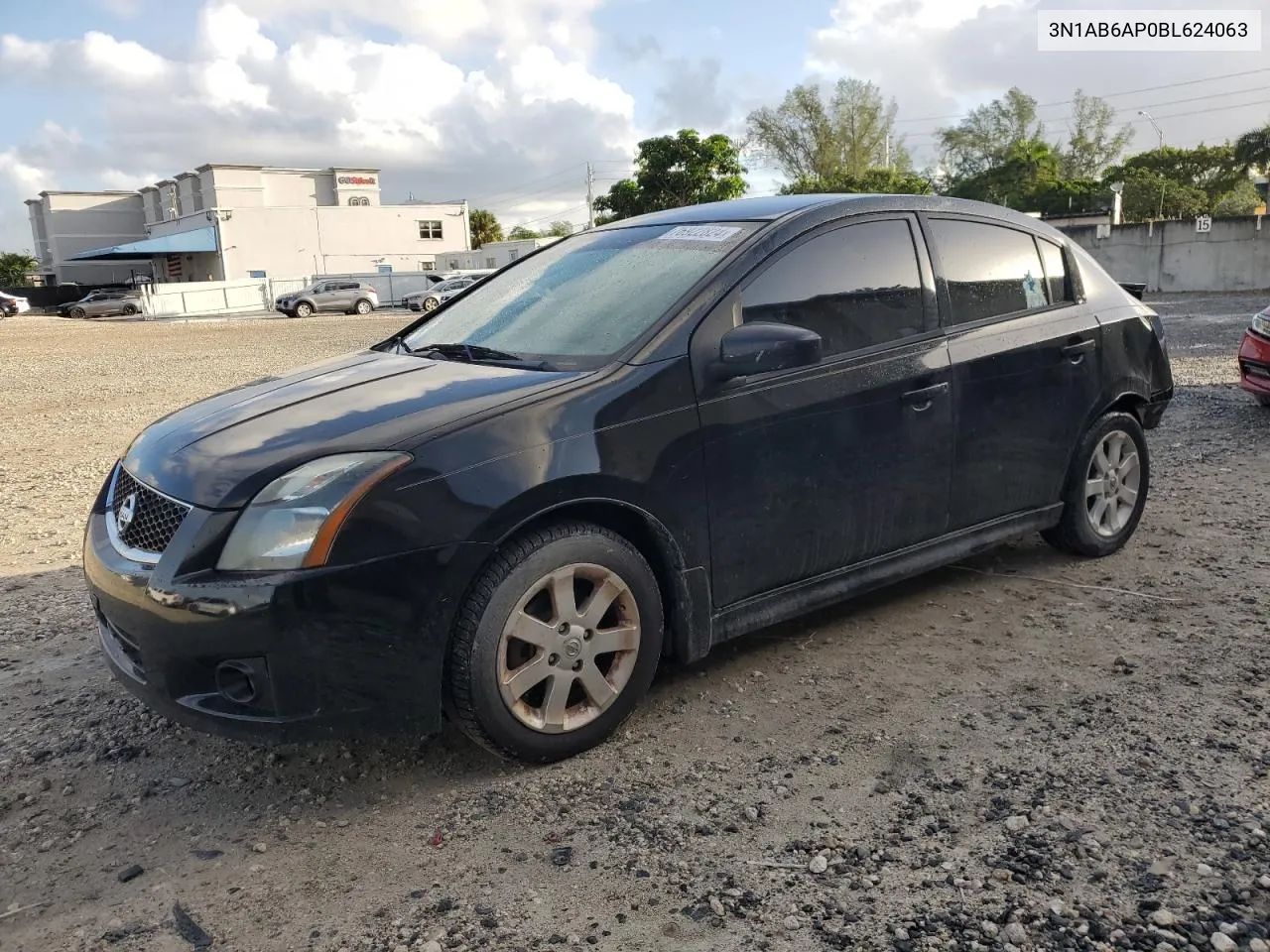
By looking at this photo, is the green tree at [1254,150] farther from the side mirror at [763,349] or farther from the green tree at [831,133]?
the side mirror at [763,349]

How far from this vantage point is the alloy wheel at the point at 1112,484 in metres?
4.76

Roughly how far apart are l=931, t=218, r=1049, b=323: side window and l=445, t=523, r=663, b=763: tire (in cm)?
191

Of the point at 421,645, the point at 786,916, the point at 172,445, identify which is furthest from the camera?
the point at 172,445

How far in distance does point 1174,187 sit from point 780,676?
68.2 meters

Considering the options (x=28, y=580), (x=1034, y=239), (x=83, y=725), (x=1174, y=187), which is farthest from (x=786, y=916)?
(x=1174, y=187)

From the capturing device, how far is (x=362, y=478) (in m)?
2.75

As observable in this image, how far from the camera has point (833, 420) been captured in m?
3.62

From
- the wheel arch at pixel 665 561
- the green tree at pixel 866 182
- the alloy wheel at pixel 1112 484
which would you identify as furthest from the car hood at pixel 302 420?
the green tree at pixel 866 182

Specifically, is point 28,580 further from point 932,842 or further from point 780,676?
point 932,842

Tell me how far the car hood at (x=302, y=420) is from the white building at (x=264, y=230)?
62.2m

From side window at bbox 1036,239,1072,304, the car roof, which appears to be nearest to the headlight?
the car roof

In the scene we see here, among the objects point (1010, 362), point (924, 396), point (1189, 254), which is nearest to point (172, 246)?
point (1189, 254)

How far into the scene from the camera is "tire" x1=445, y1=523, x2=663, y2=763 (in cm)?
288

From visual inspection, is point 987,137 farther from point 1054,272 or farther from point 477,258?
point 1054,272
